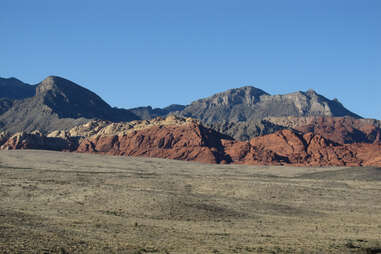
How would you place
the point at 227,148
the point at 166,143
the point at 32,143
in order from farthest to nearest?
the point at 166,143
the point at 32,143
the point at 227,148

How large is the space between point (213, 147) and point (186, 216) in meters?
128

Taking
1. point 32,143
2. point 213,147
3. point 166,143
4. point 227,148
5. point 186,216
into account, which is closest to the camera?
point 186,216

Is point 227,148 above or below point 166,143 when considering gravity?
below

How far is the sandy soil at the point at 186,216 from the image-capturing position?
3381 cm

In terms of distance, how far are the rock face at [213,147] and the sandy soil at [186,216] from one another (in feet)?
236

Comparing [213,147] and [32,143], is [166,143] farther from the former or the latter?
[32,143]

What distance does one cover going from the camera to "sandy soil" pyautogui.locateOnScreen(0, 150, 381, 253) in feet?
111

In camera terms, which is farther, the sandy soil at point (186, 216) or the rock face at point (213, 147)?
the rock face at point (213, 147)

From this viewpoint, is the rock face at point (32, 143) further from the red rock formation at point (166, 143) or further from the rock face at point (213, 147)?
the red rock formation at point (166, 143)

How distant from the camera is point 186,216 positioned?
175ft

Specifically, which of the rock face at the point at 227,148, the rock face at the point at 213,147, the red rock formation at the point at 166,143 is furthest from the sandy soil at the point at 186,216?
the red rock formation at the point at 166,143

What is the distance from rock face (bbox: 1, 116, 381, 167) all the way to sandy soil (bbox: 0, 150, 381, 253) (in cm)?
7184

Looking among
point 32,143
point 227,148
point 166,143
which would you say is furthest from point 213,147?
point 32,143

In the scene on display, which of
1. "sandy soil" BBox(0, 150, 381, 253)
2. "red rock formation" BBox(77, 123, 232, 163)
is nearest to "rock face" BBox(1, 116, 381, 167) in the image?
"red rock formation" BBox(77, 123, 232, 163)
